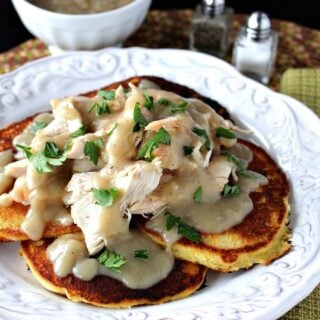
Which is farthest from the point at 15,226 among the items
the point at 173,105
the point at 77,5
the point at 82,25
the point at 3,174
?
the point at 77,5

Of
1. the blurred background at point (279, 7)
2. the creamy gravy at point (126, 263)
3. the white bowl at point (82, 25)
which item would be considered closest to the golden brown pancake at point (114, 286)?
the creamy gravy at point (126, 263)

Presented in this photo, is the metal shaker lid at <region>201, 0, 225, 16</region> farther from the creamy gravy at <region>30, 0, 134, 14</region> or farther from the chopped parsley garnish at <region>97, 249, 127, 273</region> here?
the chopped parsley garnish at <region>97, 249, 127, 273</region>

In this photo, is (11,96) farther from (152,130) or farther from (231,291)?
(231,291)

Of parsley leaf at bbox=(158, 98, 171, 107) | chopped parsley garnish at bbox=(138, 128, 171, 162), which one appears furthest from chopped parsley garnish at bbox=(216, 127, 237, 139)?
chopped parsley garnish at bbox=(138, 128, 171, 162)

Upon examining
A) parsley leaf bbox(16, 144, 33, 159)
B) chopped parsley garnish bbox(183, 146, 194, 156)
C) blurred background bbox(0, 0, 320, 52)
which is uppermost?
chopped parsley garnish bbox(183, 146, 194, 156)

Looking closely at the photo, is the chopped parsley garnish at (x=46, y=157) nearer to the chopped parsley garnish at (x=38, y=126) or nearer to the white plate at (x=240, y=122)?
the chopped parsley garnish at (x=38, y=126)

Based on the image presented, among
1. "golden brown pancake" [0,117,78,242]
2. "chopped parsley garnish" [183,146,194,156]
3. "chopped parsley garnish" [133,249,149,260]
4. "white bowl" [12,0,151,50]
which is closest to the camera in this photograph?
"chopped parsley garnish" [133,249,149,260]
